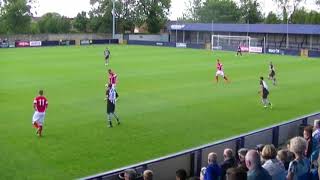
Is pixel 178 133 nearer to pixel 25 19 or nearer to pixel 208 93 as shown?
pixel 208 93

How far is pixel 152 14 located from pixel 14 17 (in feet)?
101

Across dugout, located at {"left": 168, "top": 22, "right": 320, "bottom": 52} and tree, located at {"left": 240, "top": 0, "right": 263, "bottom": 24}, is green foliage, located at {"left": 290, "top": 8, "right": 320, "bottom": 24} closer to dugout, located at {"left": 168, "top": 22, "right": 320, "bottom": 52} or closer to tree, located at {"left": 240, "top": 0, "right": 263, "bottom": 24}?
tree, located at {"left": 240, "top": 0, "right": 263, "bottom": 24}

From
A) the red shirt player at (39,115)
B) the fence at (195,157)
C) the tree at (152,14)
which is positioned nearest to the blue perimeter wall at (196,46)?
the tree at (152,14)

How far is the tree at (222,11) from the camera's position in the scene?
116750mm

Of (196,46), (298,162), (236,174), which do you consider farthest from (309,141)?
(196,46)

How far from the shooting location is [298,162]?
8.29 meters

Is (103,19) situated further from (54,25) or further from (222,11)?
(222,11)

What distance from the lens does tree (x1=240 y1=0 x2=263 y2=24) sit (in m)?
112

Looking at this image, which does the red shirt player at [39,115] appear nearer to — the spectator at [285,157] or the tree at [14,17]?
the spectator at [285,157]

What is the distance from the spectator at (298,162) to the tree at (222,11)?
361 feet

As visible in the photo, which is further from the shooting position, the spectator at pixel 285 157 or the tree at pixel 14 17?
the tree at pixel 14 17

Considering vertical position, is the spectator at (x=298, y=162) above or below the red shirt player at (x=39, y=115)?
above

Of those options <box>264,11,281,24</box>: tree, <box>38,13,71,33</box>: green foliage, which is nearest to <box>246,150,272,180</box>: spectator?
<box>264,11,281,24</box>: tree

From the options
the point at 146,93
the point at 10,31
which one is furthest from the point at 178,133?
the point at 10,31
